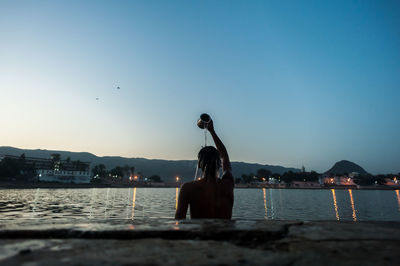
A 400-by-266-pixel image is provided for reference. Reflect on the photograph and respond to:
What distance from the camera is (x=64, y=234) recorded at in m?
2.22

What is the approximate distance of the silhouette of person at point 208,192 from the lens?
3838 millimetres

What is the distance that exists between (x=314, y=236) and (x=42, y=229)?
253cm

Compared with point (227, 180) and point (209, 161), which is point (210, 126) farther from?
point (227, 180)

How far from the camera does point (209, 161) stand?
4.01 metres

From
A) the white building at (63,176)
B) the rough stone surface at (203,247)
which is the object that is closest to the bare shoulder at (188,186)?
the rough stone surface at (203,247)

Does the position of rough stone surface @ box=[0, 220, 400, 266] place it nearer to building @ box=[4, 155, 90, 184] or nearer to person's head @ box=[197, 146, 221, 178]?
person's head @ box=[197, 146, 221, 178]

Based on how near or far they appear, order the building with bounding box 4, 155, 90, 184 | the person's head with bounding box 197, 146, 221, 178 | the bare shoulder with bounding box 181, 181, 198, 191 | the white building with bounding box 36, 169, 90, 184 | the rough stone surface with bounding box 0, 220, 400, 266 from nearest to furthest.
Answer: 1. the rough stone surface with bounding box 0, 220, 400, 266
2. the bare shoulder with bounding box 181, 181, 198, 191
3. the person's head with bounding box 197, 146, 221, 178
4. the white building with bounding box 36, 169, 90, 184
5. the building with bounding box 4, 155, 90, 184

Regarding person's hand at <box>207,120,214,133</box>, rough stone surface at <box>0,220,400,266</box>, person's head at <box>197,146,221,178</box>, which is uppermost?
person's hand at <box>207,120,214,133</box>

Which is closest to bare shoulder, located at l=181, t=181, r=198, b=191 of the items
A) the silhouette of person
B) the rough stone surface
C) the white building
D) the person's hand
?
the silhouette of person

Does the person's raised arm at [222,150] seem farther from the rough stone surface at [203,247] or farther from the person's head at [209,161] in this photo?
the rough stone surface at [203,247]

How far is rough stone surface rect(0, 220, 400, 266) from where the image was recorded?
143 centimetres

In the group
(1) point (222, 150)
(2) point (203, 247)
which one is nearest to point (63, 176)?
(1) point (222, 150)

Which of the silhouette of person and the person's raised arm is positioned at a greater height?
the person's raised arm

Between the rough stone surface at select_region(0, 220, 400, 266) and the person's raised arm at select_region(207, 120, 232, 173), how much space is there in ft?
6.34
